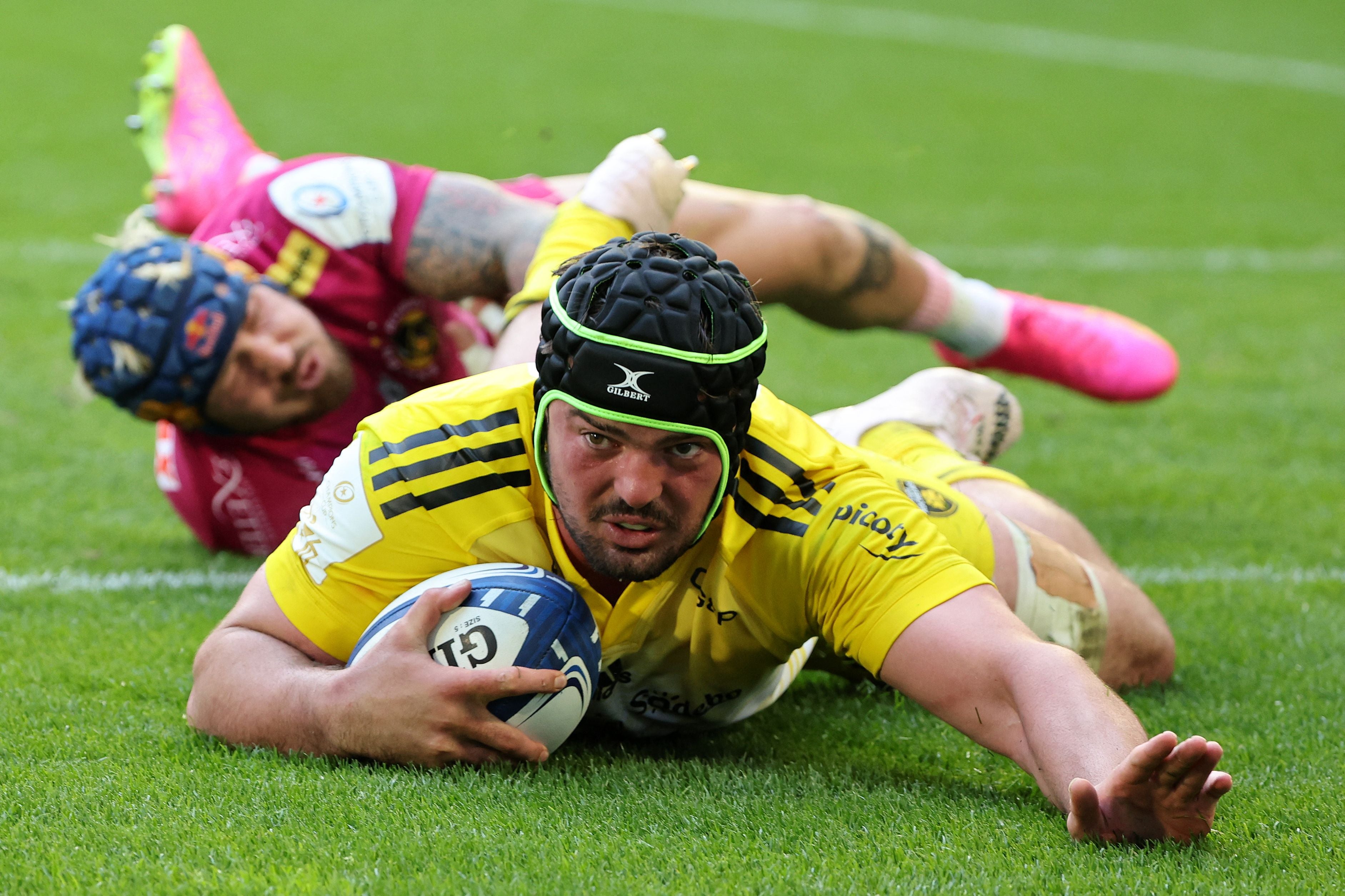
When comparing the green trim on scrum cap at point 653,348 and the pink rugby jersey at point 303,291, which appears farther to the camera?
the pink rugby jersey at point 303,291

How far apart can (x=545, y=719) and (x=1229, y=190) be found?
10.2 m

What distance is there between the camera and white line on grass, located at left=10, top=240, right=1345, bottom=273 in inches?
393

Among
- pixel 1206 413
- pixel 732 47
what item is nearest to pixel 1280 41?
pixel 732 47

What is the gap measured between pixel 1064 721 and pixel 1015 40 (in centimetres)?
1623

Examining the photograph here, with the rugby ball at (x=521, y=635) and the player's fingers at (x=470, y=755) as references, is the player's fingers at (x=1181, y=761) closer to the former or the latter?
the rugby ball at (x=521, y=635)

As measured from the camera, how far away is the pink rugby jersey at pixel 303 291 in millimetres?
5695

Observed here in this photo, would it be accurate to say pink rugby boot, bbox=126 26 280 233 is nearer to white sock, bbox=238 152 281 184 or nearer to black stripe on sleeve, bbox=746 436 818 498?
white sock, bbox=238 152 281 184

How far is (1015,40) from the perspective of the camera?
1814cm

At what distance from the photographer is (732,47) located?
16750mm

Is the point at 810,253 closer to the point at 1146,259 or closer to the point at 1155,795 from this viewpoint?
the point at 1155,795

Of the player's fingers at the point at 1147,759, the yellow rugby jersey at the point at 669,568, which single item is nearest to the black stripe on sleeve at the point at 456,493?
the yellow rugby jersey at the point at 669,568

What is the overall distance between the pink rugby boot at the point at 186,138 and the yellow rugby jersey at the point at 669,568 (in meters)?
3.60


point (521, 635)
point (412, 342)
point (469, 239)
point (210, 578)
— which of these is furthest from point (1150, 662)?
point (210, 578)

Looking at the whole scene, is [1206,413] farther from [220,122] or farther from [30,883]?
[30,883]
